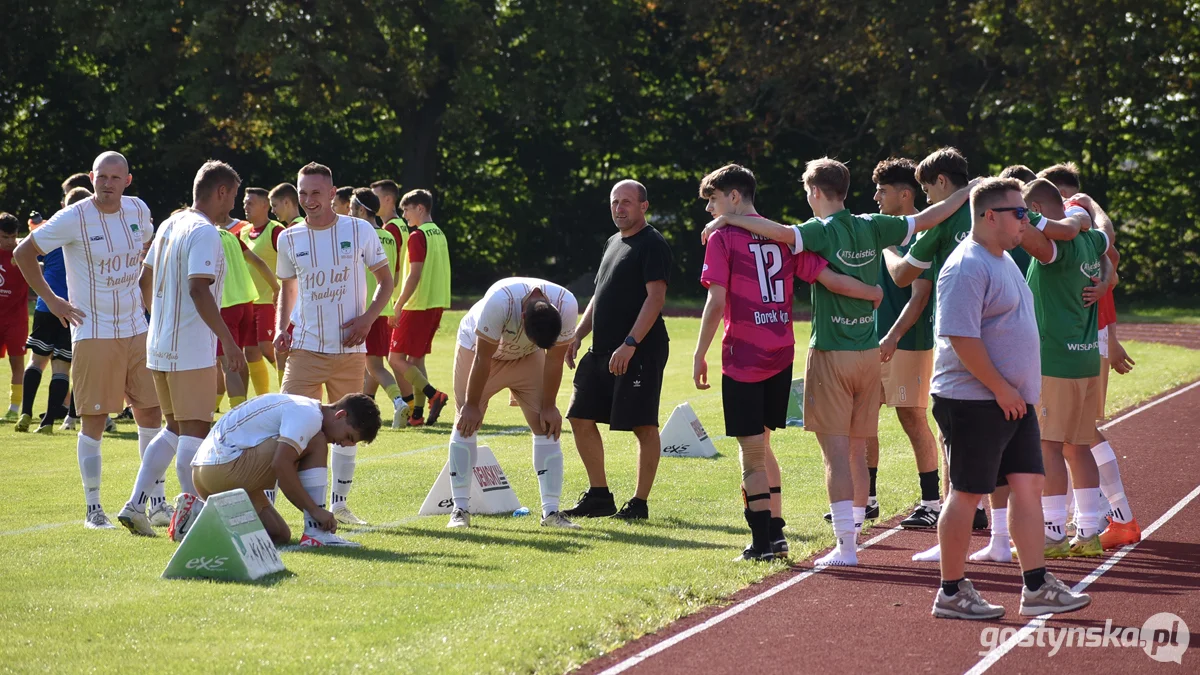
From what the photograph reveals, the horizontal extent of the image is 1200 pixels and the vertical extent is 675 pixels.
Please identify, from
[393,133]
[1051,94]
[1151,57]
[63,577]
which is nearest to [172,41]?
[393,133]

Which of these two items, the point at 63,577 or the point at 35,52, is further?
the point at 35,52

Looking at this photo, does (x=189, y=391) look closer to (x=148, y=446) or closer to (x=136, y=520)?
(x=148, y=446)

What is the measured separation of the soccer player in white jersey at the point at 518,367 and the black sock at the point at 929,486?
2172 millimetres

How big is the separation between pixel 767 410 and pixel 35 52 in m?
34.7

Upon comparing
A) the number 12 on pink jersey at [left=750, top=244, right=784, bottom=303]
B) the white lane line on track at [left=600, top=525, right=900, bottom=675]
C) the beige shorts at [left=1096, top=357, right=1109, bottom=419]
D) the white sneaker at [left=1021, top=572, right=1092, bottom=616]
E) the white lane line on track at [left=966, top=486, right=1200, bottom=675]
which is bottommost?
the white lane line on track at [left=966, top=486, right=1200, bottom=675]

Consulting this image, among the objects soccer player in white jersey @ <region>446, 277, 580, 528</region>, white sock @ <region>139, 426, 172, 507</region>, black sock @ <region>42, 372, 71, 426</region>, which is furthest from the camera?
black sock @ <region>42, 372, 71, 426</region>

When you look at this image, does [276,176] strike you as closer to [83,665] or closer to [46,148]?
[46,148]

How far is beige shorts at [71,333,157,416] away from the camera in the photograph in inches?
323

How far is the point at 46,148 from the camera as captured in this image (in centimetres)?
3762

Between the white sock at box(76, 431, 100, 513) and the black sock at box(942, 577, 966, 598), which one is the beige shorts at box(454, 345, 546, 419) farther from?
the black sock at box(942, 577, 966, 598)

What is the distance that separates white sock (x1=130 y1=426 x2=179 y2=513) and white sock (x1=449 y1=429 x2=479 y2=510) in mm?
1595

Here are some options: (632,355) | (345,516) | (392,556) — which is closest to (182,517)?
(345,516)

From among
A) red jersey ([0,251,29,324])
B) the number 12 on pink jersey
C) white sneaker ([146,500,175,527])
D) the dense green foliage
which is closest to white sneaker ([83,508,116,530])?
white sneaker ([146,500,175,527])

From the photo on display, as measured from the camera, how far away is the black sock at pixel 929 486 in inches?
330
